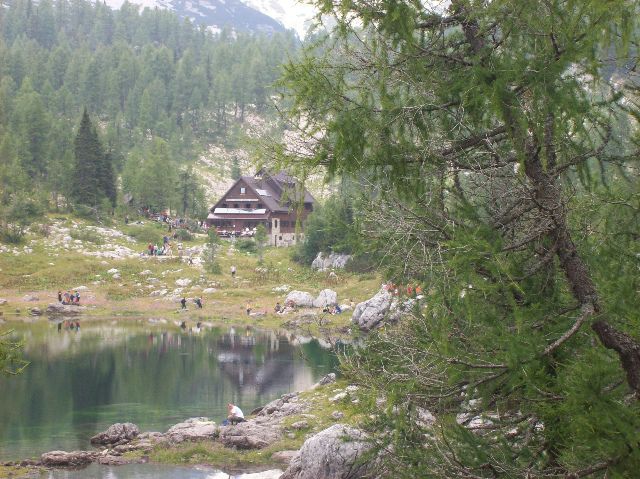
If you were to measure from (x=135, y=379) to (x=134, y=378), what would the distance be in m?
0.25

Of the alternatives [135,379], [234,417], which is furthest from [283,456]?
[135,379]

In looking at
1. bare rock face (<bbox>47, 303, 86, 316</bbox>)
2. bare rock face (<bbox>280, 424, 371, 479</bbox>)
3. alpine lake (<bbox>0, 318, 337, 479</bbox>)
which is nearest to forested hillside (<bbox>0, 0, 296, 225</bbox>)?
bare rock face (<bbox>47, 303, 86, 316</bbox>)

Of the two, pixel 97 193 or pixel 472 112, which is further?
pixel 97 193

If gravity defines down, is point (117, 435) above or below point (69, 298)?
below

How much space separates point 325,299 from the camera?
59406 millimetres

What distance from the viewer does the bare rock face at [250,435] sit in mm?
23766

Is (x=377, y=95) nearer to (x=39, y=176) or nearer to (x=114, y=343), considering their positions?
(x=114, y=343)

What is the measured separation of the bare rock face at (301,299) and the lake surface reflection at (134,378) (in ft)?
24.7

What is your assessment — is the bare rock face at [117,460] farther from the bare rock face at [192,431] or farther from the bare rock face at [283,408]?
the bare rock face at [283,408]

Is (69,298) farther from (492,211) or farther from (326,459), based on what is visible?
(492,211)

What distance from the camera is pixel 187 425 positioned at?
85.3ft

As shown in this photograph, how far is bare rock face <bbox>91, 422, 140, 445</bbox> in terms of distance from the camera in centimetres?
2458

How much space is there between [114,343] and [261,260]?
106 feet

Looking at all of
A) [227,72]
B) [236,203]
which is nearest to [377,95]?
[236,203]
